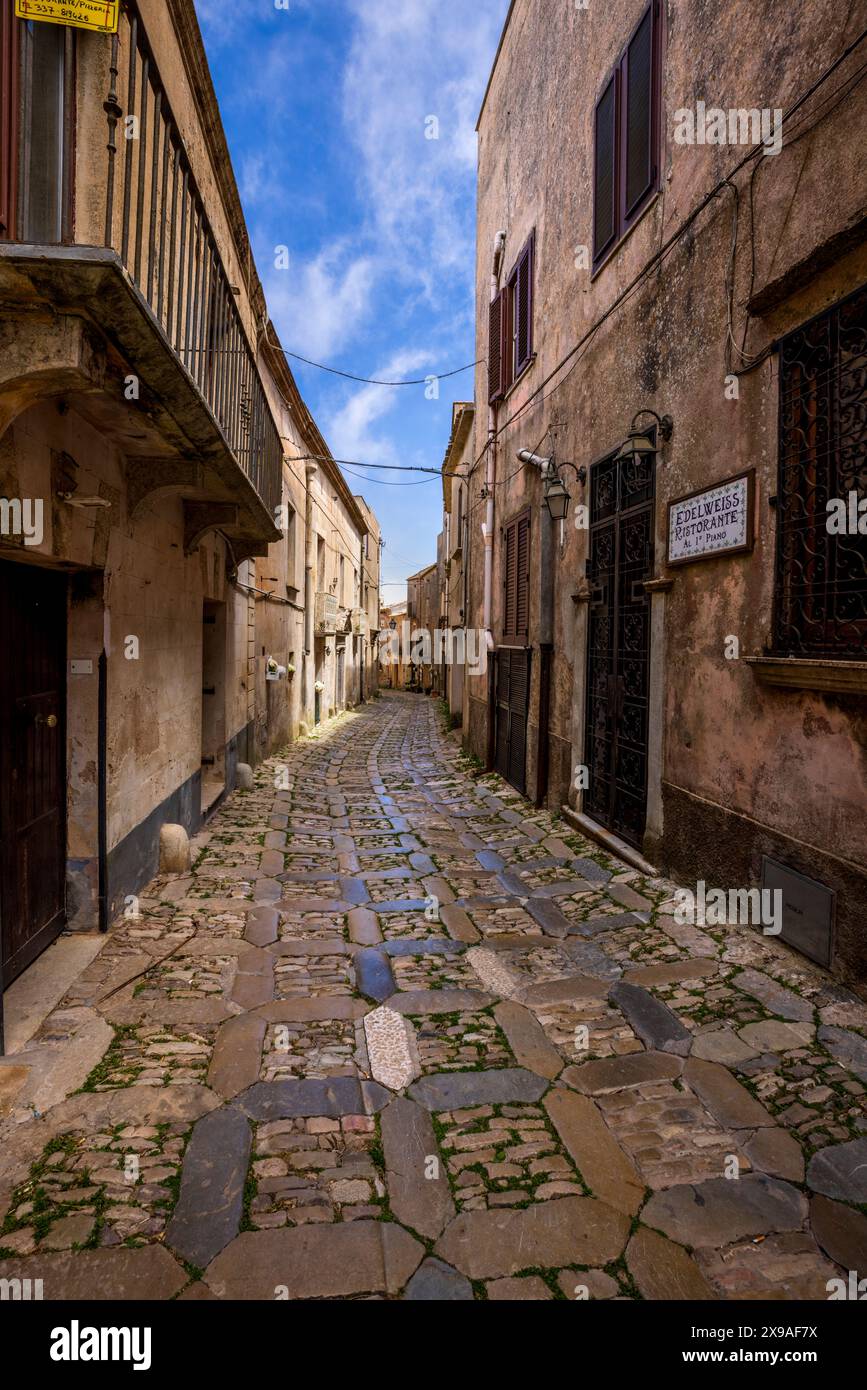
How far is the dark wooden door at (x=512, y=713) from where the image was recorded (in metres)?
8.89

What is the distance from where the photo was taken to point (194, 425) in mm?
3758

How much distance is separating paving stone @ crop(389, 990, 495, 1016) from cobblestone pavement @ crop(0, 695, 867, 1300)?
0.02 m

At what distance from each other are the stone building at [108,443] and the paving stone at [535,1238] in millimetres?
2463

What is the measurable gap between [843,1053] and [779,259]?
4.06 metres

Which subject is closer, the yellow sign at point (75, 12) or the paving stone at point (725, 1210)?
the paving stone at point (725, 1210)

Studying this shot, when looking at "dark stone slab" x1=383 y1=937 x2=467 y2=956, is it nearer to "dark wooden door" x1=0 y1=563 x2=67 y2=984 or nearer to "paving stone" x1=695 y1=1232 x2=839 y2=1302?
"dark wooden door" x1=0 y1=563 x2=67 y2=984

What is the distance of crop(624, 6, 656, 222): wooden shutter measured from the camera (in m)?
5.45

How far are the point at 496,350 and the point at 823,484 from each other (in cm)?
851

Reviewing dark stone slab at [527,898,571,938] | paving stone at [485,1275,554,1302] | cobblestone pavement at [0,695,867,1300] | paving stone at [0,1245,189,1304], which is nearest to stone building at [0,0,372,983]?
cobblestone pavement at [0,695,867,1300]

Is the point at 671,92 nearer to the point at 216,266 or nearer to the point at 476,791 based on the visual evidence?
the point at 216,266

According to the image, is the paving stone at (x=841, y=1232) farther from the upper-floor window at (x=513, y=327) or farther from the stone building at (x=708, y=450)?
the upper-floor window at (x=513, y=327)

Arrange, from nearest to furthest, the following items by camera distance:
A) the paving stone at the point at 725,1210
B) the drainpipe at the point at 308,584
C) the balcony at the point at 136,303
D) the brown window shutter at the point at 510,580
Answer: the paving stone at the point at 725,1210, the balcony at the point at 136,303, the brown window shutter at the point at 510,580, the drainpipe at the point at 308,584

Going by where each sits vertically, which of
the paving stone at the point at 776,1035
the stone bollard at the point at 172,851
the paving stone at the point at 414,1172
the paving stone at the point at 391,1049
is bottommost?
the paving stone at the point at 414,1172

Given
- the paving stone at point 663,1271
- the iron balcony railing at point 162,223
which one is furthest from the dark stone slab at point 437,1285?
the iron balcony railing at point 162,223
